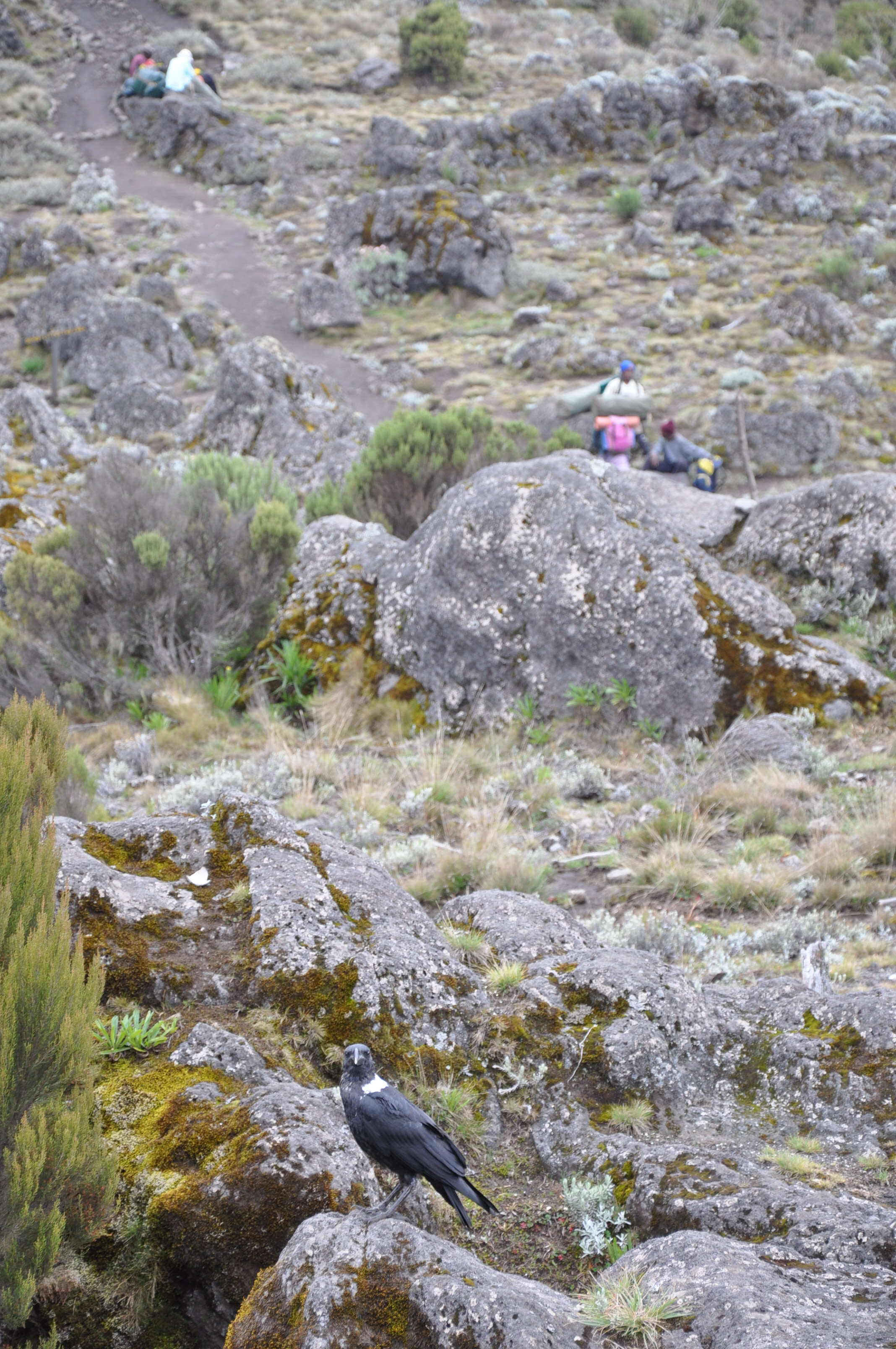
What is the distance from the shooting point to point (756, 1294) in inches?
73.8

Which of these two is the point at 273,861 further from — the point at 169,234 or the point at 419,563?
the point at 169,234

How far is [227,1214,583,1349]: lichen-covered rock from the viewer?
6.00 feet

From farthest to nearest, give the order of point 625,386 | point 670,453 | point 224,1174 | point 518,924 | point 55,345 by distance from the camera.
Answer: point 55,345
point 625,386
point 670,453
point 518,924
point 224,1174

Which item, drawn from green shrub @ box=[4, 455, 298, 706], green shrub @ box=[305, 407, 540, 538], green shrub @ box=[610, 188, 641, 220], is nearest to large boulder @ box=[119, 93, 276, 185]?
green shrub @ box=[610, 188, 641, 220]

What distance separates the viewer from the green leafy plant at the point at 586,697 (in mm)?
7004

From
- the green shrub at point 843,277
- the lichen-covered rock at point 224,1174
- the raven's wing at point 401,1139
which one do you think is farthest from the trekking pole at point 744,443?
the raven's wing at point 401,1139

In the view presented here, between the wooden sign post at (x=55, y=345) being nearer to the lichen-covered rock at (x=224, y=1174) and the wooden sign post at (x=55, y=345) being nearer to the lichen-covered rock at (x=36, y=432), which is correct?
the lichen-covered rock at (x=36, y=432)

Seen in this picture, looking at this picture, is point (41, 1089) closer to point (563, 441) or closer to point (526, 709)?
point (526, 709)

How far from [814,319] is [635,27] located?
82.8 feet

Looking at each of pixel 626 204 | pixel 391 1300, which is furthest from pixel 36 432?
pixel 626 204

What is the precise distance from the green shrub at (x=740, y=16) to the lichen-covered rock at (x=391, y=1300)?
48.7m

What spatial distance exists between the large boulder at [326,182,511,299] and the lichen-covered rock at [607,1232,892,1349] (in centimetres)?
2231

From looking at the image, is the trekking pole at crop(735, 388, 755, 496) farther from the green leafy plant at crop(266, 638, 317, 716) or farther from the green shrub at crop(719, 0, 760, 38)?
the green shrub at crop(719, 0, 760, 38)

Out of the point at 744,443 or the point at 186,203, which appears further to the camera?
the point at 186,203
